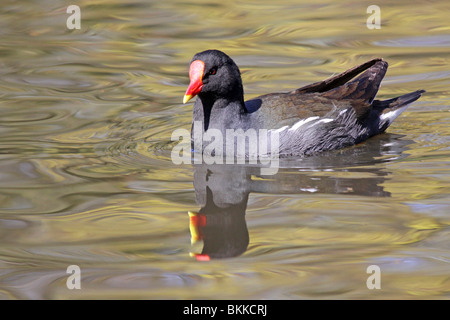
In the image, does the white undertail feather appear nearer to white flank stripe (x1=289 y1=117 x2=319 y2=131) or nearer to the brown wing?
the brown wing

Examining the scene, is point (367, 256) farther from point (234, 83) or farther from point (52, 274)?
point (234, 83)

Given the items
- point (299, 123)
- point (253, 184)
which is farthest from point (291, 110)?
point (253, 184)

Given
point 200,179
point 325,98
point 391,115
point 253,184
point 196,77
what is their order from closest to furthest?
point 253,184, point 200,179, point 196,77, point 325,98, point 391,115

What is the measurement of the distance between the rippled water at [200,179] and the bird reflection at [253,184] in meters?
0.02

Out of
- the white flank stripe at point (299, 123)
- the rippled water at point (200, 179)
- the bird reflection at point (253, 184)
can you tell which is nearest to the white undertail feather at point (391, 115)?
the rippled water at point (200, 179)

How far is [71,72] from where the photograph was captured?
8594 millimetres

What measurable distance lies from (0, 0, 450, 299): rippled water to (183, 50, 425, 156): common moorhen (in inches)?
7.5

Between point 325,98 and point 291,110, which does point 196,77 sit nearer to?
point 291,110

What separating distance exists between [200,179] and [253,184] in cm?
40

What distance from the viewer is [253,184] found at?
541 centimetres

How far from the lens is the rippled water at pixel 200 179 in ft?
13.4

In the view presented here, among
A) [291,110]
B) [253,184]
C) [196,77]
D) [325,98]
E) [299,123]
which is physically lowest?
[253,184]

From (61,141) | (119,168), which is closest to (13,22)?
(61,141)

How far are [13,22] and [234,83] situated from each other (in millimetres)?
5212
